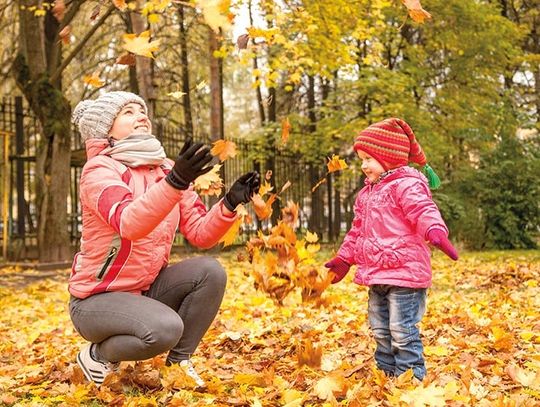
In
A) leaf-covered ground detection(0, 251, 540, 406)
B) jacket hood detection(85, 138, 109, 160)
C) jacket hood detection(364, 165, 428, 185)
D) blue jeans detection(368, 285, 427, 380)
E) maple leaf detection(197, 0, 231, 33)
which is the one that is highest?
maple leaf detection(197, 0, 231, 33)

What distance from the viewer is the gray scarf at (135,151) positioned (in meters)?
3.18

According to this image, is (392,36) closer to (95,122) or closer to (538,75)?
(538,75)

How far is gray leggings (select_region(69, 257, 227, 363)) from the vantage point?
3.07 metres

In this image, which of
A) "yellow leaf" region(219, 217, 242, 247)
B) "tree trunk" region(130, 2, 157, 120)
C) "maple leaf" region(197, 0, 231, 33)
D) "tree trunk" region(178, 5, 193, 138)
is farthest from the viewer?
"tree trunk" region(178, 5, 193, 138)

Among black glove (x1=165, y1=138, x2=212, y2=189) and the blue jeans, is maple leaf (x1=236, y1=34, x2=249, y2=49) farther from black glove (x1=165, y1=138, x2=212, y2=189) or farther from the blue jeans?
the blue jeans

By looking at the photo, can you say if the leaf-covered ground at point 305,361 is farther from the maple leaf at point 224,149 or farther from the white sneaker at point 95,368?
the maple leaf at point 224,149

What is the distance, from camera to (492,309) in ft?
18.6

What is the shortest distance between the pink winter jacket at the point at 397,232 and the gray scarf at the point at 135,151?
1.10 meters

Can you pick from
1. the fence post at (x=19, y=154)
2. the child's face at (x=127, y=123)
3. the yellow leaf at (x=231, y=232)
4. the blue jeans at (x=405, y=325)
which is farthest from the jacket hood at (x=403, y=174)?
the fence post at (x=19, y=154)

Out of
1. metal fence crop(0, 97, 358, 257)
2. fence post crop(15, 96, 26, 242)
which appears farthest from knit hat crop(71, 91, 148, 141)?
fence post crop(15, 96, 26, 242)

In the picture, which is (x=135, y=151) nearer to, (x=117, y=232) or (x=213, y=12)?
(x=117, y=232)

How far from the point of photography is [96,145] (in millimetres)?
3266

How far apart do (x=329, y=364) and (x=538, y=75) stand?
69.0ft

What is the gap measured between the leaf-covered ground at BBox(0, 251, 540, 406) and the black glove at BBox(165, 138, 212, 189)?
102 cm
